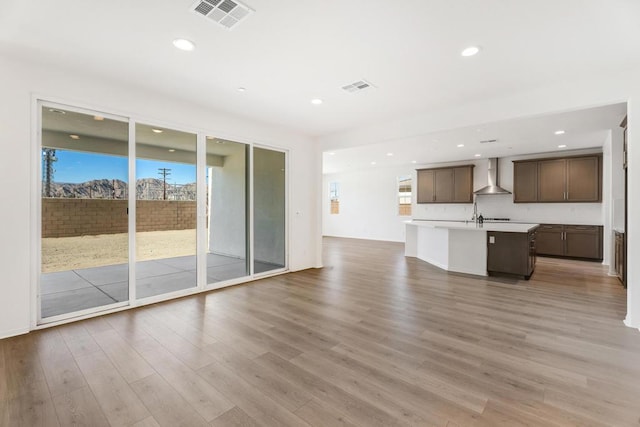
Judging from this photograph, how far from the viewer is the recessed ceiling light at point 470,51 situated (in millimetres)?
2777

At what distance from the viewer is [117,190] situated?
3754mm

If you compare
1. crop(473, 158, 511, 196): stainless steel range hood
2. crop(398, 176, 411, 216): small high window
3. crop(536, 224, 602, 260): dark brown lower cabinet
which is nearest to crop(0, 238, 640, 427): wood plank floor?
crop(536, 224, 602, 260): dark brown lower cabinet

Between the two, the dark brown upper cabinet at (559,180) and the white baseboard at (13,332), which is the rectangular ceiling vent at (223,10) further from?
the dark brown upper cabinet at (559,180)

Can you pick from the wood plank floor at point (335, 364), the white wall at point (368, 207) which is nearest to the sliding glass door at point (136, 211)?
the wood plank floor at point (335, 364)

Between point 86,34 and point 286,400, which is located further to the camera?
point 86,34

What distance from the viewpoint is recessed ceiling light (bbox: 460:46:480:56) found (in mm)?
2777

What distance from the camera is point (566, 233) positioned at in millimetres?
7383

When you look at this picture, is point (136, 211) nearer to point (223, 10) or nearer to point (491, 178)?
point (223, 10)

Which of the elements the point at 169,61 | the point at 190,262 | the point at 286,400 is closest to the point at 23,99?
the point at 169,61

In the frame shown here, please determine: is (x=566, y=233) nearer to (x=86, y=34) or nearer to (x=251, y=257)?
(x=251, y=257)

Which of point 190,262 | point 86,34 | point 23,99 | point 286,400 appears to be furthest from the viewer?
point 190,262

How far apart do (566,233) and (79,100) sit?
399 inches

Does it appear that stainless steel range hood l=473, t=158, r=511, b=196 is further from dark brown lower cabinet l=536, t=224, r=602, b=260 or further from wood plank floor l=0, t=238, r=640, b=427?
wood plank floor l=0, t=238, r=640, b=427

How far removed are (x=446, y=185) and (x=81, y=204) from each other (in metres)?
9.11
